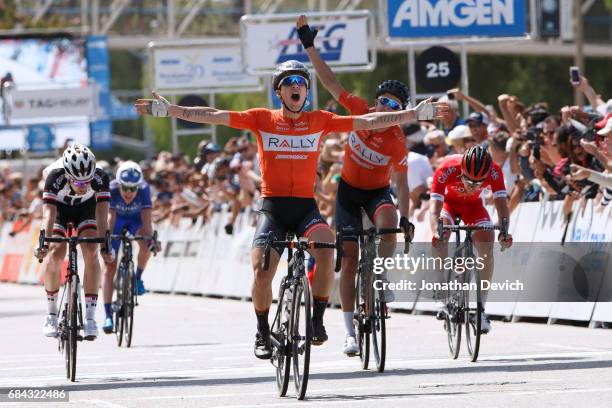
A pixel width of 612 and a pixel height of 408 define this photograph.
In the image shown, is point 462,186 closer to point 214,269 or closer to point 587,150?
point 587,150

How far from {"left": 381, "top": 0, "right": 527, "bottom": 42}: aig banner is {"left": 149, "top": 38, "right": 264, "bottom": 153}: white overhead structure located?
1242cm

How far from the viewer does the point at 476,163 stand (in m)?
14.1

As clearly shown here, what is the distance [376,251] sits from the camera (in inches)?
532

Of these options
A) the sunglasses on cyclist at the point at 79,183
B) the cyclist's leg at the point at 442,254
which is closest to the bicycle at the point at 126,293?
the sunglasses on cyclist at the point at 79,183

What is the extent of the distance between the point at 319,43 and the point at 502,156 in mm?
13153

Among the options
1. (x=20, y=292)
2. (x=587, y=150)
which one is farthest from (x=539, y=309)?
(x=20, y=292)

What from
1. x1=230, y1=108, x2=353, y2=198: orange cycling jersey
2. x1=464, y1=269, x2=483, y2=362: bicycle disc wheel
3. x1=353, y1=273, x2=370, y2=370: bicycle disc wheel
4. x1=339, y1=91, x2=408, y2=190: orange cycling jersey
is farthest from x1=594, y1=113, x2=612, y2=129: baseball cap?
x1=230, y1=108, x2=353, y2=198: orange cycling jersey

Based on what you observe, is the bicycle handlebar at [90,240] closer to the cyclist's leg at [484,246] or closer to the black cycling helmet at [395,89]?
the black cycling helmet at [395,89]

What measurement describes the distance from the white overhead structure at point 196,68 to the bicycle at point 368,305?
80.5ft

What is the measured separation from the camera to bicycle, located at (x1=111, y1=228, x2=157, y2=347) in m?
17.7

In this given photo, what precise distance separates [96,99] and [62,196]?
107ft

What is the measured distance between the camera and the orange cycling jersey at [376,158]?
45.5 feet

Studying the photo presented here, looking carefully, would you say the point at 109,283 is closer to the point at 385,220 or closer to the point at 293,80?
the point at 385,220

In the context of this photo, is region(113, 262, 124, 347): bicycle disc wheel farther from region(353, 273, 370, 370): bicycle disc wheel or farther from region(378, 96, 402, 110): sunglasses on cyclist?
region(378, 96, 402, 110): sunglasses on cyclist
